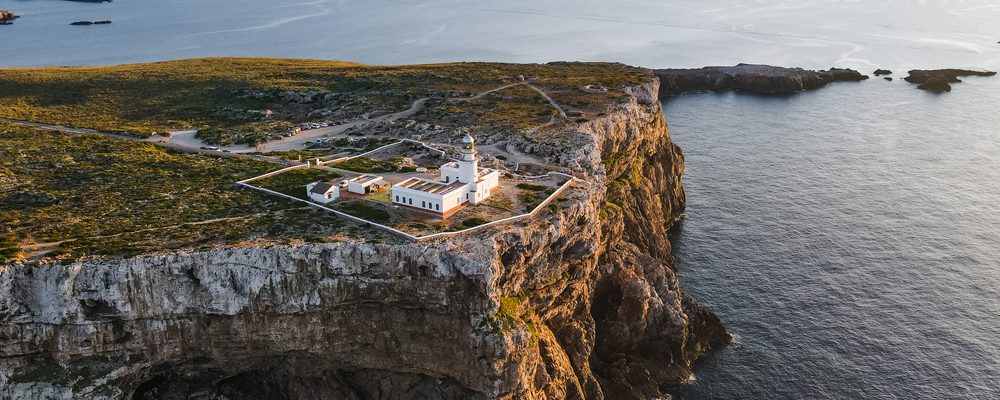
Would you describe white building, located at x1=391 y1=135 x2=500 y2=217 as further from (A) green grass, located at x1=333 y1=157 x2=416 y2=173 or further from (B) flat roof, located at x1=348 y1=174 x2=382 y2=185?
(A) green grass, located at x1=333 y1=157 x2=416 y2=173

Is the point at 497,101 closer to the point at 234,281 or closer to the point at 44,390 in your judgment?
the point at 234,281

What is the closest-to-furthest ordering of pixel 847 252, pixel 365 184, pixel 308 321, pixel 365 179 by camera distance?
pixel 308 321
pixel 365 184
pixel 365 179
pixel 847 252

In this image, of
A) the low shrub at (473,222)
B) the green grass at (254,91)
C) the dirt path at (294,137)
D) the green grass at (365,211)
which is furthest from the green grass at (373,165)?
the green grass at (254,91)

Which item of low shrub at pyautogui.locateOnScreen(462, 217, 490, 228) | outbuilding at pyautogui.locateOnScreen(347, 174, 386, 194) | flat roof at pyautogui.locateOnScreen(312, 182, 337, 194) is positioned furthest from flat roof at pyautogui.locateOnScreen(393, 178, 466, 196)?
flat roof at pyautogui.locateOnScreen(312, 182, 337, 194)

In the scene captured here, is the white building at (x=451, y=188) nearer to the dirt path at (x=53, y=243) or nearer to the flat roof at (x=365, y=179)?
the flat roof at (x=365, y=179)

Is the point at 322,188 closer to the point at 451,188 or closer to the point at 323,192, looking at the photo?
the point at 323,192

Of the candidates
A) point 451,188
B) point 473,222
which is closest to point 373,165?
point 451,188

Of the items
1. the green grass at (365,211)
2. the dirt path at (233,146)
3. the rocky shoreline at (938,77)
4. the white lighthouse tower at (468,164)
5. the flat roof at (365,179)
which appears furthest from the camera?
the rocky shoreline at (938,77)
